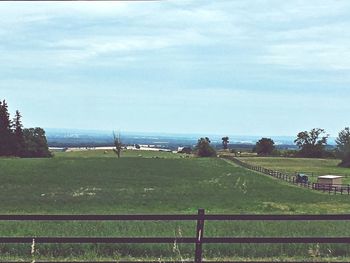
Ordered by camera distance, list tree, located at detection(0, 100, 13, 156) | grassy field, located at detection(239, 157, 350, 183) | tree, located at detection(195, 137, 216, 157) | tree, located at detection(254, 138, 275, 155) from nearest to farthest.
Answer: grassy field, located at detection(239, 157, 350, 183)
tree, located at detection(0, 100, 13, 156)
tree, located at detection(195, 137, 216, 157)
tree, located at detection(254, 138, 275, 155)

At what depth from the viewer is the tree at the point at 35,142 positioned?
12850cm

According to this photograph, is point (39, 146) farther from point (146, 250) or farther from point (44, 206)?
point (146, 250)

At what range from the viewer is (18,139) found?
4712 inches

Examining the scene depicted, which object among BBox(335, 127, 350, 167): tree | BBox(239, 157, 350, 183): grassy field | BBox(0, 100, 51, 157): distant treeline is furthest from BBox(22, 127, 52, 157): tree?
BBox(335, 127, 350, 167): tree

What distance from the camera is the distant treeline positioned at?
115m

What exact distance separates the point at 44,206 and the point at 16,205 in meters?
1.50

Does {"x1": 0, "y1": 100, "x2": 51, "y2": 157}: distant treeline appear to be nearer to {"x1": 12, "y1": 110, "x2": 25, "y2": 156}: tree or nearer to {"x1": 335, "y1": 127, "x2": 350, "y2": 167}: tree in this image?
{"x1": 12, "y1": 110, "x2": 25, "y2": 156}: tree

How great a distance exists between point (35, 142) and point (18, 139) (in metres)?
13.5

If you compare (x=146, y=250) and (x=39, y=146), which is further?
(x=39, y=146)

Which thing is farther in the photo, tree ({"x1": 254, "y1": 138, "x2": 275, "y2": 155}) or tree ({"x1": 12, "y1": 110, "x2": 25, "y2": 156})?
tree ({"x1": 254, "y1": 138, "x2": 275, "y2": 155})

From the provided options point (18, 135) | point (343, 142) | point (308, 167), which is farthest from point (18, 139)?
point (343, 142)

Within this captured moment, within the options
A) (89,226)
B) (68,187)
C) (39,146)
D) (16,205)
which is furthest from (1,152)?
(89,226)

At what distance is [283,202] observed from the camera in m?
35.2

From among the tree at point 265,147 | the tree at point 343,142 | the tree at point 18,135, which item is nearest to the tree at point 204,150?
the tree at point 265,147
